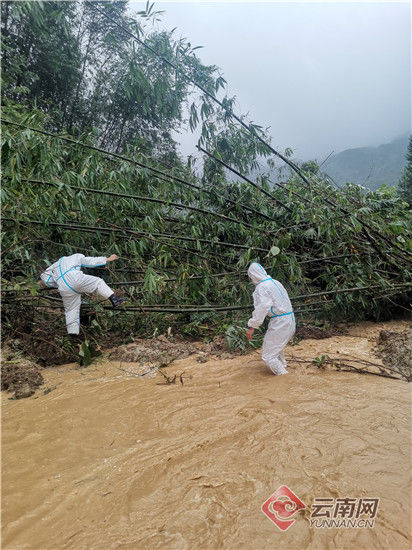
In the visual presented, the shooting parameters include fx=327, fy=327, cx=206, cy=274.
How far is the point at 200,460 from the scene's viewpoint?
208 centimetres

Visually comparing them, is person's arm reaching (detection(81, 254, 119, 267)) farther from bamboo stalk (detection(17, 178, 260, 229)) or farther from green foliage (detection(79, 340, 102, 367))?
green foliage (detection(79, 340, 102, 367))

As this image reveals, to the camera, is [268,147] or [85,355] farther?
[268,147]

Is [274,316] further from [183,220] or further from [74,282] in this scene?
[74,282]

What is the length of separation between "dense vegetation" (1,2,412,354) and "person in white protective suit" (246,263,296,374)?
56 centimetres

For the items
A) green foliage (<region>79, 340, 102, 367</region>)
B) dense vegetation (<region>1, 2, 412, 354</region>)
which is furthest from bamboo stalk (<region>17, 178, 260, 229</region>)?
green foliage (<region>79, 340, 102, 367</region>)

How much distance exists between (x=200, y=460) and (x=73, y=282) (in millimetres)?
2789

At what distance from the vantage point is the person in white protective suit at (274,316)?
369 cm

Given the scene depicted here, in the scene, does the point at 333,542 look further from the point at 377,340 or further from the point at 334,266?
the point at 334,266

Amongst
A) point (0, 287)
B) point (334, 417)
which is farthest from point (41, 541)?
point (0, 287)

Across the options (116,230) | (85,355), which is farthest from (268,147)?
(85,355)

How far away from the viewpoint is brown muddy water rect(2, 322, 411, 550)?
4.96ft

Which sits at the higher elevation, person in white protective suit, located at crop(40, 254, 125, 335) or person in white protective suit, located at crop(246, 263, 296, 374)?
person in white protective suit, located at crop(40, 254, 125, 335)

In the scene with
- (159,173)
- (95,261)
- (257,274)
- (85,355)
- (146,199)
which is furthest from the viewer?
(159,173)

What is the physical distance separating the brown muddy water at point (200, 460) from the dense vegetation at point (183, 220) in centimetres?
144
